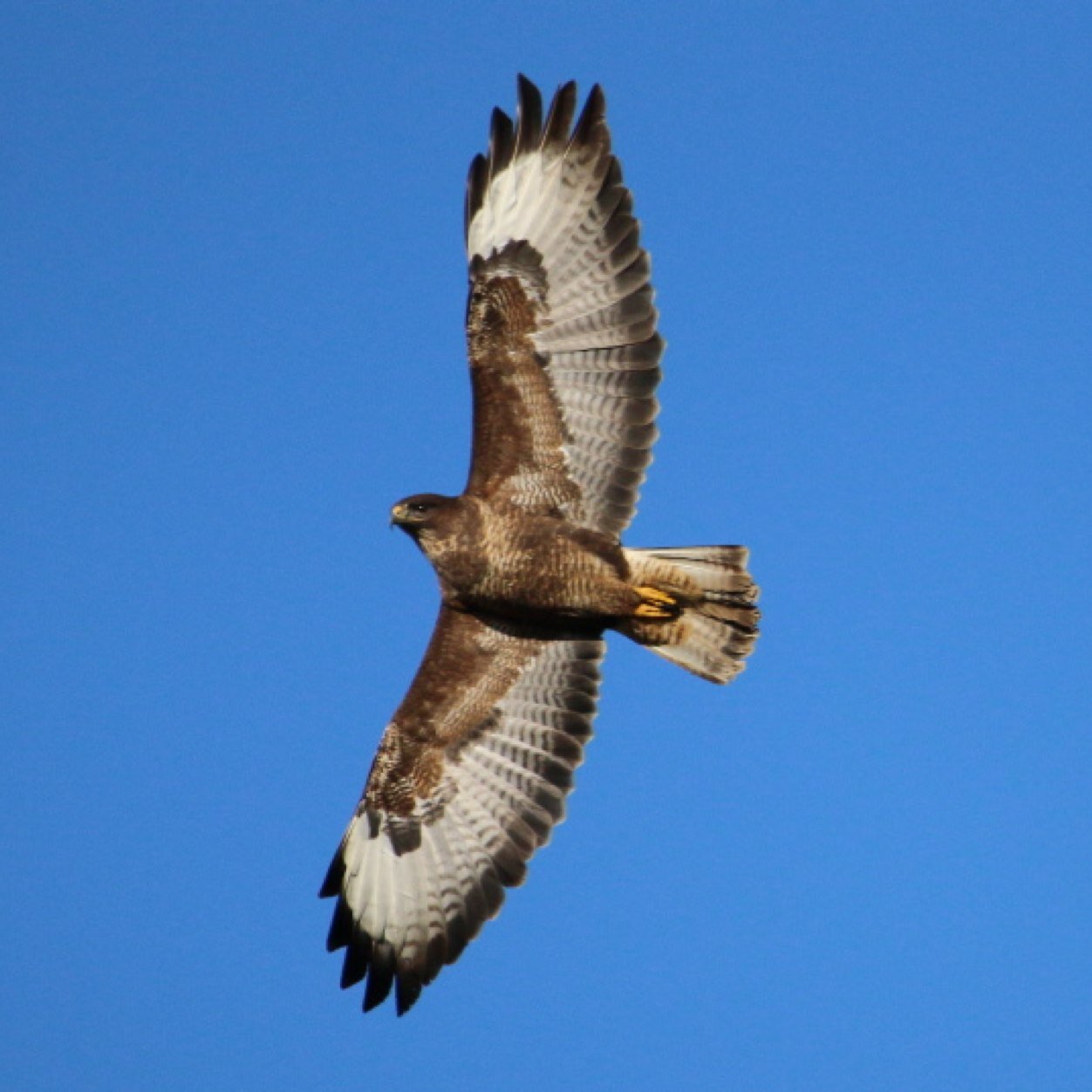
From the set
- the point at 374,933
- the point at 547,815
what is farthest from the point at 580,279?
the point at 374,933

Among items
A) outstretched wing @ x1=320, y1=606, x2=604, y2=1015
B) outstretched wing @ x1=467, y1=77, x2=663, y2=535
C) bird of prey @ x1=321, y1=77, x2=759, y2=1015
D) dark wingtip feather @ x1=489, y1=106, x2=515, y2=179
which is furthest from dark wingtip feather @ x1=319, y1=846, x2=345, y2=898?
dark wingtip feather @ x1=489, y1=106, x2=515, y2=179

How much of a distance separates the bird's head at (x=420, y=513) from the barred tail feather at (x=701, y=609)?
1154 millimetres

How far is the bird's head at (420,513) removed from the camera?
11539 mm

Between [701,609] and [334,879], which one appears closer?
[701,609]

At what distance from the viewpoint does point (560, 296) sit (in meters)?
11.6

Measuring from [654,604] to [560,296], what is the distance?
6.35ft

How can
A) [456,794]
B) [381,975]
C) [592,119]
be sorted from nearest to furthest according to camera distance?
[592,119] → [381,975] → [456,794]

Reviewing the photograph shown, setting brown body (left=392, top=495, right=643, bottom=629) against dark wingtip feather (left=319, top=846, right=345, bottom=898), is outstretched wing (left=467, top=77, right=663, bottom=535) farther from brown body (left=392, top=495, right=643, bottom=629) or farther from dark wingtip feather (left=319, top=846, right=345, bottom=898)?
dark wingtip feather (left=319, top=846, right=345, bottom=898)

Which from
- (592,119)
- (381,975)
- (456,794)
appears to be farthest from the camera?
(456,794)

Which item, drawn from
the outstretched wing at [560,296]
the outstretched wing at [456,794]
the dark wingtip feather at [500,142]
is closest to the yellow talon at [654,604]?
the outstretched wing at [560,296]

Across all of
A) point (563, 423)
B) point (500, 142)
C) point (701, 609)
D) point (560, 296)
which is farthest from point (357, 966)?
point (500, 142)

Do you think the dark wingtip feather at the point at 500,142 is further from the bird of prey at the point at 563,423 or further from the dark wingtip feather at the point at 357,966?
the dark wingtip feather at the point at 357,966

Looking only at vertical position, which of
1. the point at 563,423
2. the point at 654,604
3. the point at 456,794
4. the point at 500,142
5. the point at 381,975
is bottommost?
the point at 381,975

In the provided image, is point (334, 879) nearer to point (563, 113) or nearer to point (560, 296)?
point (560, 296)
